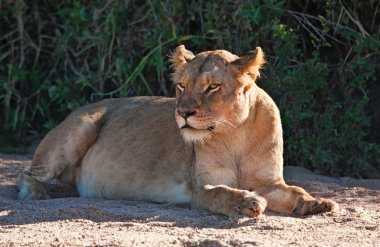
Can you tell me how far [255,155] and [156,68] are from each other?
8.16 feet

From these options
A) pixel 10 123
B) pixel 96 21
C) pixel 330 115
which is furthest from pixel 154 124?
pixel 10 123

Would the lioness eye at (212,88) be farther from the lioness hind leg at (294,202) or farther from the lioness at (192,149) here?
the lioness hind leg at (294,202)

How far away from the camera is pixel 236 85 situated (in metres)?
5.23

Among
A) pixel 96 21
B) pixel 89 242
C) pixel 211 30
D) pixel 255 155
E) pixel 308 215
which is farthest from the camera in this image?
pixel 96 21

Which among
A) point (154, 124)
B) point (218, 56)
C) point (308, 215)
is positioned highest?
point (218, 56)

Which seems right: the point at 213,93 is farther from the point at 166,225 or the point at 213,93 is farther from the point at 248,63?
the point at 166,225

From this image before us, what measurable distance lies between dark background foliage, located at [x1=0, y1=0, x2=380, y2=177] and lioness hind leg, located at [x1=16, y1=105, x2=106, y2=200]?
1211 millimetres

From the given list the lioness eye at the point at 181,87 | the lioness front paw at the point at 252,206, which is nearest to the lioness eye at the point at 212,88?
the lioness eye at the point at 181,87

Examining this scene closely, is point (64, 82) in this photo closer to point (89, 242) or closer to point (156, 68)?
point (156, 68)

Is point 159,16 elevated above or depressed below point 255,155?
above

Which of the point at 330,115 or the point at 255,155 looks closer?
the point at 255,155

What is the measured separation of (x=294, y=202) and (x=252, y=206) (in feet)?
1.55

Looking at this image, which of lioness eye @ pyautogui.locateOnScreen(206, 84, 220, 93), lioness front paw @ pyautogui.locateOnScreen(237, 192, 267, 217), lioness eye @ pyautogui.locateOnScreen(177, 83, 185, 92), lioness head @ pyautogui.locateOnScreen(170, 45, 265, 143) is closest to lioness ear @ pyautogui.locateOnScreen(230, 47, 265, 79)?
lioness head @ pyautogui.locateOnScreen(170, 45, 265, 143)

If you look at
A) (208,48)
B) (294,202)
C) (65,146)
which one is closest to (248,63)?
(294,202)
